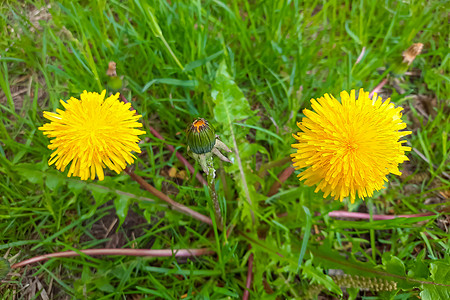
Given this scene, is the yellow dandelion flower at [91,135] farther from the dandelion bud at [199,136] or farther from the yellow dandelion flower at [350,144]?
the yellow dandelion flower at [350,144]

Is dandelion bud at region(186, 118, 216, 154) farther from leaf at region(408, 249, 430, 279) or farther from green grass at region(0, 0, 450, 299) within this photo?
leaf at region(408, 249, 430, 279)

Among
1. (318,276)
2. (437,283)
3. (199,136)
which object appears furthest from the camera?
(318,276)

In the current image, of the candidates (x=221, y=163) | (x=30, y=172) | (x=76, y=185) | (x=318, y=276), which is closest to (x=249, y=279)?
(x=318, y=276)

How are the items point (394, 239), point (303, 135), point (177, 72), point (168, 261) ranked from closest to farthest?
1. point (303, 135)
2. point (168, 261)
3. point (394, 239)
4. point (177, 72)

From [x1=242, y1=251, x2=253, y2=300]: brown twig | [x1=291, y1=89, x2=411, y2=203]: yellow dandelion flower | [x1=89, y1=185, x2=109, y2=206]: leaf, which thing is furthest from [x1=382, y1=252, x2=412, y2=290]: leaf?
[x1=89, y1=185, x2=109, y2=206]: leaf

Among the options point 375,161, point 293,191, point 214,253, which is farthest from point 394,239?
point 214,253

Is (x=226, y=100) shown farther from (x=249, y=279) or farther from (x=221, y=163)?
(x=249, y=279)

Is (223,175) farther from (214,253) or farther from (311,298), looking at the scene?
(311,298)
